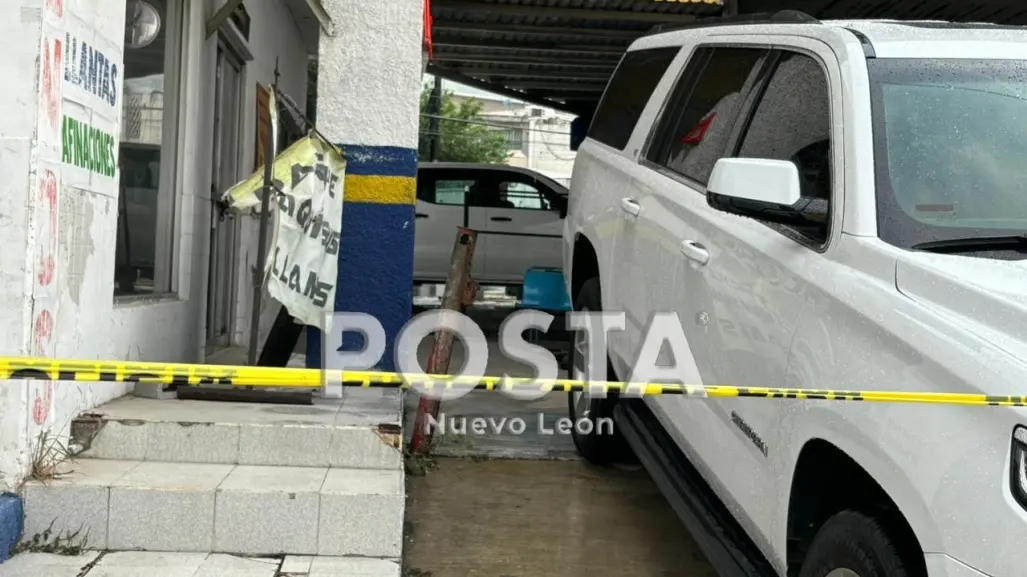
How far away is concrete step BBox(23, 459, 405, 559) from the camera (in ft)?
12.7

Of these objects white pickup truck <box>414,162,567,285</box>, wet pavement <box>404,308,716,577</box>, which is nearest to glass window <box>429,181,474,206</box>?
white pickup truck <box>414,162,567,285</box>

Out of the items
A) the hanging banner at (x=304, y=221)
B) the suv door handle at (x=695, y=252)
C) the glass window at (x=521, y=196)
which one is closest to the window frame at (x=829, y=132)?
the suv door handle at (x=695, y=252)

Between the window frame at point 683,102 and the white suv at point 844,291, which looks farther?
the window frame at point 683,102

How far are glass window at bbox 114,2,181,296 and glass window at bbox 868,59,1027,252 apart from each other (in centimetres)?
382

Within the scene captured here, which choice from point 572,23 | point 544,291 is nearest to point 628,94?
point 544,291

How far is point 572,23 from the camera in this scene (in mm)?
12094

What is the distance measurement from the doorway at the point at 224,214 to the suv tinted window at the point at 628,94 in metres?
2.68

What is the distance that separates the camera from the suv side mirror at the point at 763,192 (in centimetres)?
299

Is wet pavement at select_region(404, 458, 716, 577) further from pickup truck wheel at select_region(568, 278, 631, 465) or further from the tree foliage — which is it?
the tree foliage

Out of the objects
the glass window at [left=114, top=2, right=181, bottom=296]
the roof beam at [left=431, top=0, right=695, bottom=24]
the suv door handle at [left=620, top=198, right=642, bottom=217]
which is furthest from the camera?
the roof beam at [left=431, top=0, right=695, bottom=24]

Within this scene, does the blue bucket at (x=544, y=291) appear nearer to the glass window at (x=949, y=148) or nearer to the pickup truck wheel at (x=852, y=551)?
the glass window at (x=949, y=148)

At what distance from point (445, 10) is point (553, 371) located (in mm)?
4916

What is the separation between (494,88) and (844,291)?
14560mm

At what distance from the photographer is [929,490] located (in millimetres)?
2250
